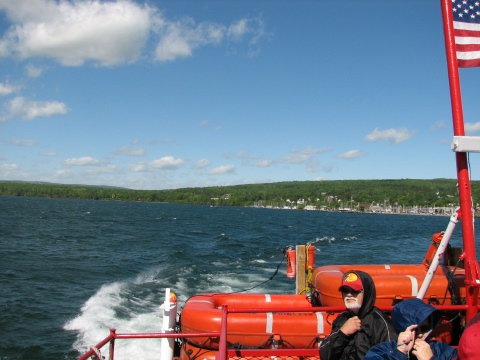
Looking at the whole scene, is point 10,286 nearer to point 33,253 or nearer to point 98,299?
point 98,299

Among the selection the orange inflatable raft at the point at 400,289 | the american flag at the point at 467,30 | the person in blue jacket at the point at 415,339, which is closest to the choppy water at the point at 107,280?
the orange inflatable raft at the point at 400,289

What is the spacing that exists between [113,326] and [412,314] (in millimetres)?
11115

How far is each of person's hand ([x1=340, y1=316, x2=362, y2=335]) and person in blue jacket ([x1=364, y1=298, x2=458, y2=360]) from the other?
25.3 inches

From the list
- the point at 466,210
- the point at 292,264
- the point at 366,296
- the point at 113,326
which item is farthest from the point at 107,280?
the point at 366,296

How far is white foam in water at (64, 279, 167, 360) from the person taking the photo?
10.1m

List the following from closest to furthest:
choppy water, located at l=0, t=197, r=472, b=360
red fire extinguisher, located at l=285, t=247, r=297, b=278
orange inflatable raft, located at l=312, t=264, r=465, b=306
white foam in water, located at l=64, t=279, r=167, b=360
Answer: orange inflatable raft, located at l=312, t=264, r=465, b=306, red fire extinguisher, located at l=285, t=247, r=297, b=278, white foam in water, located at l=64, t=279, r=167, b=360, choppy water, located at l=0, t=197, r=472, b=360

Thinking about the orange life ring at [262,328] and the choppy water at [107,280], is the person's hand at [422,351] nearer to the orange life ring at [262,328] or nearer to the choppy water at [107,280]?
the orange life ring at [262,328]

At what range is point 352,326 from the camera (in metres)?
3.46

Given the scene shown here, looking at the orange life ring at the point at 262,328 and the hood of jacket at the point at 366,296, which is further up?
Answer: the hood of jacket at the point at 366,296

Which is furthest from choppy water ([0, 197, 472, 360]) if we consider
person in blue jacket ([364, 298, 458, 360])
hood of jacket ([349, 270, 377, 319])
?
person in blue jacket ([364, 298, 458, 360])

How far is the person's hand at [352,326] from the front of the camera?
3447 millimetres

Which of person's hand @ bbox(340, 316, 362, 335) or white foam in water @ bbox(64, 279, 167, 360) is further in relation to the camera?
white foam in water @ bbox(64, 279, 167, 360)

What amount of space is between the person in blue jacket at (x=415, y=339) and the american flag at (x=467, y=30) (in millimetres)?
3457

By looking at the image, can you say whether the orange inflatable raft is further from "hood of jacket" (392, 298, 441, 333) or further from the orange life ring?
"hood of jacket" (392, 298, 441, 333)
